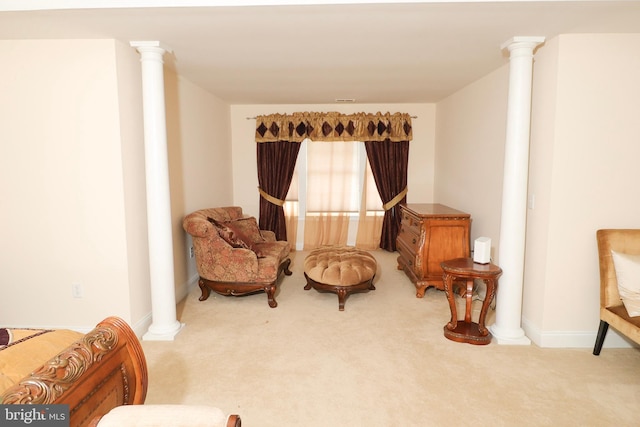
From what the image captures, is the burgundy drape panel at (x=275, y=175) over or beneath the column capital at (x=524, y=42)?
beneath

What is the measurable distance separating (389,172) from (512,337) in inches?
136

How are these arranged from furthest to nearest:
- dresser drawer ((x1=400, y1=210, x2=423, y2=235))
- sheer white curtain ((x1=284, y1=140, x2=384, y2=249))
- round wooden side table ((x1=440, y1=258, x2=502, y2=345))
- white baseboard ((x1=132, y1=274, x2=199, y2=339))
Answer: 1. sheer white curtain ((x1=284, y1=140, x2=384, y2=249))
2. dresser drawer ((x1=400, y1=210, x2=423, y2=235))
3. white baseboard ((x1=132, y1=274, x2=199, y2=339))
4. round wooden side table ((x1=440, y1=258, x2=502, y2=345))

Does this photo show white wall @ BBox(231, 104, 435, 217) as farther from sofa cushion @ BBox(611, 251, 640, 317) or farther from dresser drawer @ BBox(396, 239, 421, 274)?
sofa cushion @ BBox(611, 251, 640, 317)

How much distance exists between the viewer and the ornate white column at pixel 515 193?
2848 mm

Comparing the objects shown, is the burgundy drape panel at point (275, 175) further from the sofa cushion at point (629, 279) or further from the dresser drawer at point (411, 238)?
the sofa cushion at point (629, 279)

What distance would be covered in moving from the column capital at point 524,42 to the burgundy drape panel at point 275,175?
3.63m

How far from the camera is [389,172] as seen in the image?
6074mm

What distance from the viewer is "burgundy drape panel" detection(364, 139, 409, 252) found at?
237 inches

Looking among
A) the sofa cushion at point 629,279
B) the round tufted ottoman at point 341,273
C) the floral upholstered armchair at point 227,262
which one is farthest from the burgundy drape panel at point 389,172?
the sofa cushion at point 629,279

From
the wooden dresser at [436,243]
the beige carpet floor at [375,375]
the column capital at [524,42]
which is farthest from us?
the wooden dresser at [436,243]

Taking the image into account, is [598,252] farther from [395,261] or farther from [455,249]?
[395,261]

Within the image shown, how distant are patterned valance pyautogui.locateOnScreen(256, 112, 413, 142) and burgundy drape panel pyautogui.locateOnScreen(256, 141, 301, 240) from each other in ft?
0.46

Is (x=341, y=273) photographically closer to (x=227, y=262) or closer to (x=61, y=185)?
(x=227, y=262)

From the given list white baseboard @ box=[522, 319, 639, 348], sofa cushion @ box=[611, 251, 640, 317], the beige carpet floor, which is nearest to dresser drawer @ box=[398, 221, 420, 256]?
the beige carpet floor
